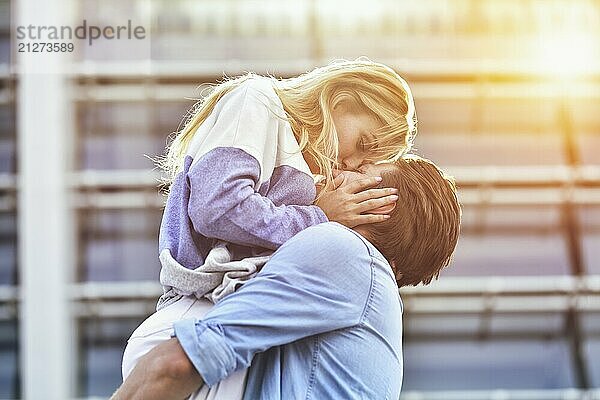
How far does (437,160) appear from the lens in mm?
4453

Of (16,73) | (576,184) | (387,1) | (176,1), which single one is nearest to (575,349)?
(576,184)

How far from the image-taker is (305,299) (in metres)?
0.84

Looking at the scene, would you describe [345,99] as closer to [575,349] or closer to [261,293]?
[261,293]

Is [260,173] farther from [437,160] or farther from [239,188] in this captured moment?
[437,160]

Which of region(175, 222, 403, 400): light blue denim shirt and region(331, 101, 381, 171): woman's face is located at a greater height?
region(331, 101, 381, 171): woman's face

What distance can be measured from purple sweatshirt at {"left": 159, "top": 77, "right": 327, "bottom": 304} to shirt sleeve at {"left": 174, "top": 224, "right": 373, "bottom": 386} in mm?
44

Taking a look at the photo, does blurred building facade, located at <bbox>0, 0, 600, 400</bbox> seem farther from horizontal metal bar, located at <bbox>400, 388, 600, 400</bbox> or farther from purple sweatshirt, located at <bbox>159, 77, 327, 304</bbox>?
purple sweatshirt, located at <bbox>159, 77, 327, 304</bbox>

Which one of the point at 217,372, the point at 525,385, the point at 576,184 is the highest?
the point at 217,372

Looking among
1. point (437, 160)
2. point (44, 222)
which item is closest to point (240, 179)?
point (437, 160)

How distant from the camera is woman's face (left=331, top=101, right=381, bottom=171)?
1.00 metres

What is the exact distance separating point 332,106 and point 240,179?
14cm

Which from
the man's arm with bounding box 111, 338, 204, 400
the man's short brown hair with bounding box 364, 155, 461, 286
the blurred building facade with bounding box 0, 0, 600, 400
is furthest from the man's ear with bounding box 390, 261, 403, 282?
the blurred building facade with bounding box 0, 0, 600, 400

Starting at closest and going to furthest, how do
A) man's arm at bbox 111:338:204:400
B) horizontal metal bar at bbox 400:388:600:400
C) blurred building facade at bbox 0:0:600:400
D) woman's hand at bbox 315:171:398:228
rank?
1. man's arm at bbox 111:338:204:400
2. woman's hand at bbox 315:171:398:228
3. horizontal metal bar at bbox 400:388:600:400
4. blurred building facade at bbox 0:0:600:400

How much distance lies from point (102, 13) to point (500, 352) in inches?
79.6
